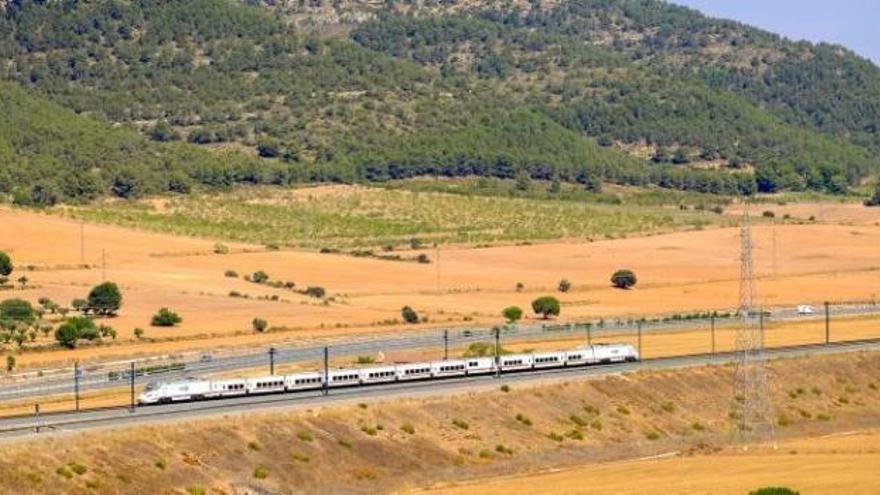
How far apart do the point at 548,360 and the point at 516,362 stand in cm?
247

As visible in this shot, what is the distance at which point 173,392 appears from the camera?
95.0 metres

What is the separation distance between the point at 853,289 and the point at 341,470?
305 feet

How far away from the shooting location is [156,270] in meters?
169

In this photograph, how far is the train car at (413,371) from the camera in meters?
106

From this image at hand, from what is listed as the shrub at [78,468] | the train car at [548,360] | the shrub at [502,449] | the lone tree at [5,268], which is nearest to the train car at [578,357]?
the train car at [548,360]

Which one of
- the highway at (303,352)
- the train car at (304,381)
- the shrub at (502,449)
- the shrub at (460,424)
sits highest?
the train car at (304,381)

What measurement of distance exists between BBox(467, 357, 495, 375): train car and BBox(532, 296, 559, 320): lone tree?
125 ft

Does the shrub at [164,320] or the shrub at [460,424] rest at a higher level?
the shrub at [164,320]

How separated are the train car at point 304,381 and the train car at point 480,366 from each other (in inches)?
378

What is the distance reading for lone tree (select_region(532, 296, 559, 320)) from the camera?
148 m

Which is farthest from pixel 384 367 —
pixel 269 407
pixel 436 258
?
pixel 436 258

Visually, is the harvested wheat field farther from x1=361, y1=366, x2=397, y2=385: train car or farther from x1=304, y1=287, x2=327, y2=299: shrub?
x1=304, y1=287, x2=327, y2=299: shrub

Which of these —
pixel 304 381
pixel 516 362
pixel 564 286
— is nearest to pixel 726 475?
pixel 304 381

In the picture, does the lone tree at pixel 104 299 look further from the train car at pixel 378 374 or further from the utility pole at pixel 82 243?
the train car at pixel 378 374
